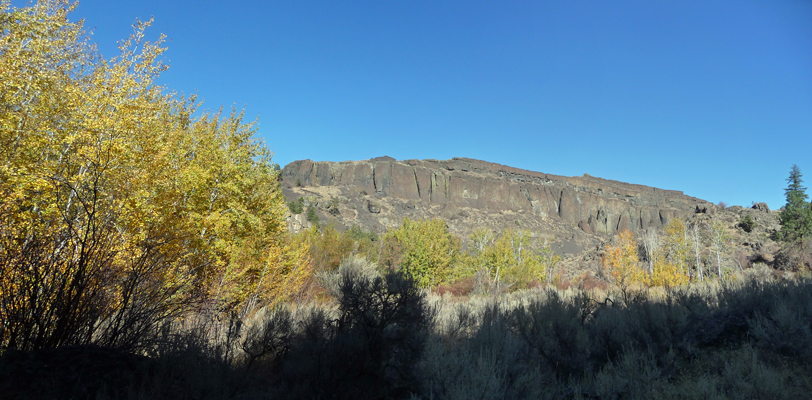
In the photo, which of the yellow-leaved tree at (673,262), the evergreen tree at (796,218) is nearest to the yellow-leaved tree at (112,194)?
the yellow-leaved tree at (673,262)

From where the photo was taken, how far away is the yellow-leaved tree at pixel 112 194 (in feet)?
11.5

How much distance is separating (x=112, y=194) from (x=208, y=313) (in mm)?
5231

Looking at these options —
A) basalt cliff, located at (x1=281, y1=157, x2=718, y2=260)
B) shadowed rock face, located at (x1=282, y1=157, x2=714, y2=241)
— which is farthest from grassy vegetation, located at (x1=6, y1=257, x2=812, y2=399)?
shadowed rock face, located at (x1=282, y1=157, x2=714, y2=241)

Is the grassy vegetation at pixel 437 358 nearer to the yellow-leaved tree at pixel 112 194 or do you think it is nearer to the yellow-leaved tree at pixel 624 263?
the yellow-leaved tree at pixel 112 194

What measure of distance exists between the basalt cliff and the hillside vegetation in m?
82.5

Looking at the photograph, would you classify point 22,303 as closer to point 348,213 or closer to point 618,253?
point 618,253

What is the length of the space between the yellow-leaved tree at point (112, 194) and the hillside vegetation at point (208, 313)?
0.05m

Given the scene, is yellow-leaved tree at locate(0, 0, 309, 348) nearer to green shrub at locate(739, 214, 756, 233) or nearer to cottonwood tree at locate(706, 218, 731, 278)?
cottonwood tree at locate(706, 218, 731, 278)

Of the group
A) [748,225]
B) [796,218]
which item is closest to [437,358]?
[796,218]

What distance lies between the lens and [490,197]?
127 m

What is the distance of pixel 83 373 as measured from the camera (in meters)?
2.89

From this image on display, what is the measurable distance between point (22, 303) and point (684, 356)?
8358 mm

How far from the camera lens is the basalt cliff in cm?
10262

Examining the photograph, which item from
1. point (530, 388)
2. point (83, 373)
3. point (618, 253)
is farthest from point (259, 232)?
point (618, 253)
